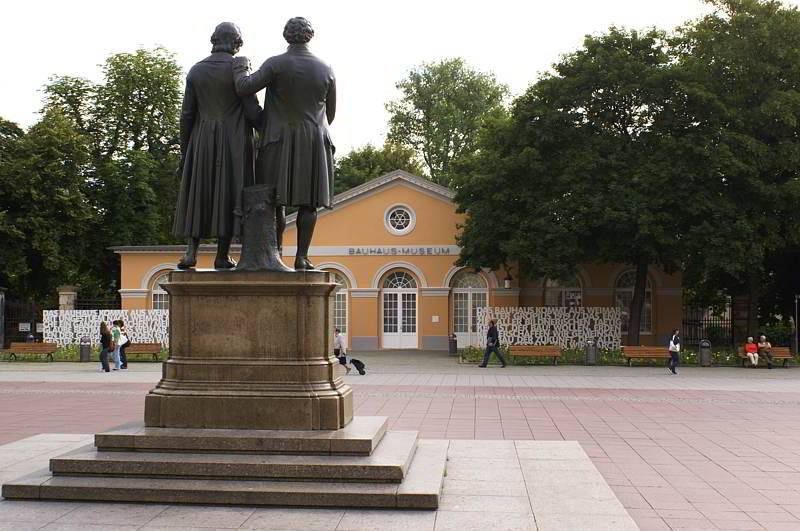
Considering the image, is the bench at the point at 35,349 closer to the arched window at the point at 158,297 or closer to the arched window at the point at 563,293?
the arched window at the point at 158,297

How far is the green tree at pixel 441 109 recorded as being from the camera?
5331 cm

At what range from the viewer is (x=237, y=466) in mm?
7062

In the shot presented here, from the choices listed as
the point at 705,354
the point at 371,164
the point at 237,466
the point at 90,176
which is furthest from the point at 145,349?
the point at 371,164

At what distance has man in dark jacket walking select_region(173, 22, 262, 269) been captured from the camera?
27.5ft

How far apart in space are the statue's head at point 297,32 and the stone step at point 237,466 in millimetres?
3966

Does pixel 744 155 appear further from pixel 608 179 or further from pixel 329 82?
pixel 329 82

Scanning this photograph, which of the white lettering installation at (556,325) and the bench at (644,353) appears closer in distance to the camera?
the bench at (644,353)

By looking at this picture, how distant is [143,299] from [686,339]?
24126 millimetres

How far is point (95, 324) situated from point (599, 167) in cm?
2002

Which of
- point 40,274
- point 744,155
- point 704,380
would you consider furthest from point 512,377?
point 40,274

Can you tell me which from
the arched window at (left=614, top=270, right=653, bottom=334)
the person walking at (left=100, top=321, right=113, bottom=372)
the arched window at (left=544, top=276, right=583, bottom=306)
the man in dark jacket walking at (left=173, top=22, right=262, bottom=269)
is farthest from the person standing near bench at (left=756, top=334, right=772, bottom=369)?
the man in dark jacket walking at (left=173, top=22, right=262, bottom=269)

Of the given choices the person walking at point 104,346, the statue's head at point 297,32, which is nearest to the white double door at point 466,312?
the person walking at point 104,346

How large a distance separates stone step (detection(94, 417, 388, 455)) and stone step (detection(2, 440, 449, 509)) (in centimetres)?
33

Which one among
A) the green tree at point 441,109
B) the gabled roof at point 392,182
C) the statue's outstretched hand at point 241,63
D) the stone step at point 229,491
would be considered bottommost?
the stone step at point 229,491
